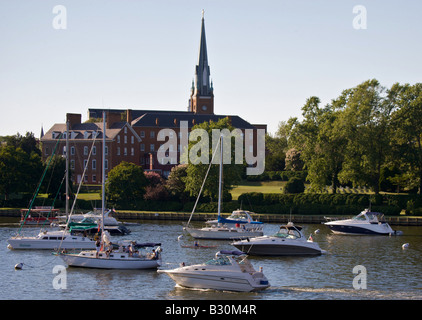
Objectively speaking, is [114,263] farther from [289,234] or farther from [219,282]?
[289,234]

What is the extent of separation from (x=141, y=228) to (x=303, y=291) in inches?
1572

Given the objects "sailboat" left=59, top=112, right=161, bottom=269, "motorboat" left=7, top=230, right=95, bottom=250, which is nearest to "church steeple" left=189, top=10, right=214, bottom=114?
"motorboat" left=7, top=230, right=95, bottom=250

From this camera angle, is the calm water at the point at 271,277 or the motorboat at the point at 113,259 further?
the motorboat at the point at 113,259

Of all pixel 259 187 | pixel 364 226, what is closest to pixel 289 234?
pixel 364 226

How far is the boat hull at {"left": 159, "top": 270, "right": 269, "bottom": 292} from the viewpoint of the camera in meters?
41.1

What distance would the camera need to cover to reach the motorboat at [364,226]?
2965 inches

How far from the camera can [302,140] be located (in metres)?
99.1

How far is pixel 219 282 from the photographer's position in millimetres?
41375

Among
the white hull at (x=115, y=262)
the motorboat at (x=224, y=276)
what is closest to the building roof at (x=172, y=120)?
the white hull at (x=115, y=262)

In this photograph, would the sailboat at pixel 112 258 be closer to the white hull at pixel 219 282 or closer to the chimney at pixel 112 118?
the white hull at pixel 219 282

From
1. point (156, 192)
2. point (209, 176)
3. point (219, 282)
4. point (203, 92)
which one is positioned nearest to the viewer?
point (219, 282)

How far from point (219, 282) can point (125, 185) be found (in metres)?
59.8

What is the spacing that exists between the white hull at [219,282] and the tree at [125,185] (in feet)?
191
